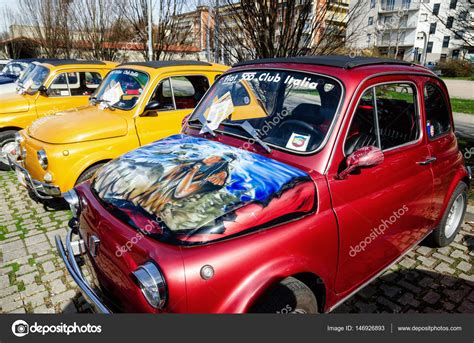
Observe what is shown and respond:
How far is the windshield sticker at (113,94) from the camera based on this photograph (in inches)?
203

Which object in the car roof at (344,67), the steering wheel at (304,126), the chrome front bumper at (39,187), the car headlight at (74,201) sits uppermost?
the car roof at (344,67)

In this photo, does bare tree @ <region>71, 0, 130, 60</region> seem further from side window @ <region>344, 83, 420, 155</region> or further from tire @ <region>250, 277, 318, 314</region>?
tire @ <region>250, 277, 318, 314</region>

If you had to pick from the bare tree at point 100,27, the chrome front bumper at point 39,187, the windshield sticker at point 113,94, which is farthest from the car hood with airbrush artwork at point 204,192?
the bare tree at point 100,27

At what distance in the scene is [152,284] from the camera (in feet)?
5.49

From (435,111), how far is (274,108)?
5.82 ft

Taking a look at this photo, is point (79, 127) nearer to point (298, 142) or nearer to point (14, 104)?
point (14, 104)

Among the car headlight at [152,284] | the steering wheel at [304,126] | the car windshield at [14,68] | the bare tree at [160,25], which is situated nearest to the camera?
the car headlight at [152,284]

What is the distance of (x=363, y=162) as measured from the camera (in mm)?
2252

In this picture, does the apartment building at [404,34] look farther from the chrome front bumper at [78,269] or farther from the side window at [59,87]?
the chrome front bumper at [78,269]

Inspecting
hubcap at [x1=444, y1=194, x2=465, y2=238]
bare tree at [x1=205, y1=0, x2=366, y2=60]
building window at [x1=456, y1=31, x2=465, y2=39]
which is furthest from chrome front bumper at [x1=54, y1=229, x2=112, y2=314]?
building window at [x1=456, y1=31, x2=465, y2=39]

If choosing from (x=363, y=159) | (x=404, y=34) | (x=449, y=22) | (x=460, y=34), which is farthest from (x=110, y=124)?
(x=404, y=34)

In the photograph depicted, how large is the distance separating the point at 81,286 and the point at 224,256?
41.8 inches

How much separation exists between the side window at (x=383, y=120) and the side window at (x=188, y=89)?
10.3ft

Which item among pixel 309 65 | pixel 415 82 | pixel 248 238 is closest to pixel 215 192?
pixel 248 238
